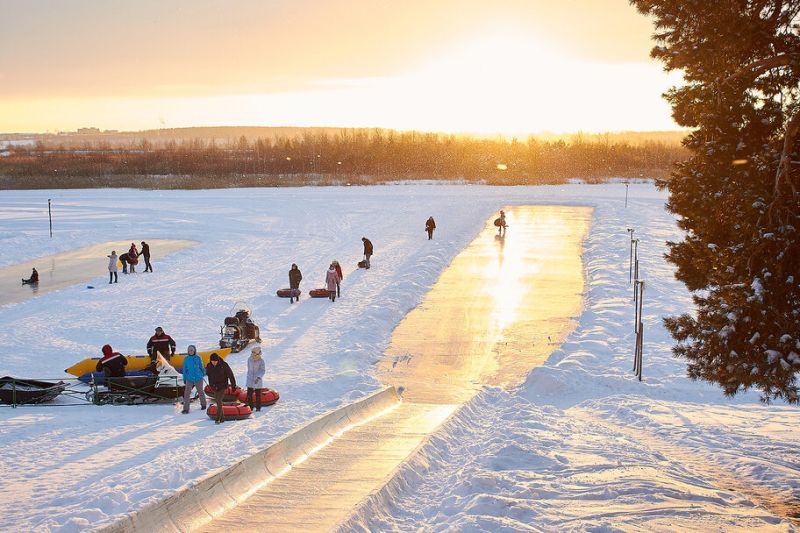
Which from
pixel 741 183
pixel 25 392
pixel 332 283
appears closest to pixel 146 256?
pixel 332 283

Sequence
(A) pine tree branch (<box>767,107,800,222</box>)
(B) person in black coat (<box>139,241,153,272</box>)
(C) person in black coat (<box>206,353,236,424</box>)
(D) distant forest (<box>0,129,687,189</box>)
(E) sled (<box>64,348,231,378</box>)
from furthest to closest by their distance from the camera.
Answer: (D) distant forest (<box>0,129,687,189</box>), (B) person in black coat (<box>139,241,153,272</box>), (E) sled (<box>64,348,231,378</box>), (C) person in black coat (<box>206,353,236,424</box>), (A) pine tree branch (<box>767,107,800,222</box>)

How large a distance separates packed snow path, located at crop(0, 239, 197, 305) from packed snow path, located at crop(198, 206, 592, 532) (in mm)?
14654

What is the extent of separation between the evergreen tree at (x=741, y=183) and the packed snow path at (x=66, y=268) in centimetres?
2382

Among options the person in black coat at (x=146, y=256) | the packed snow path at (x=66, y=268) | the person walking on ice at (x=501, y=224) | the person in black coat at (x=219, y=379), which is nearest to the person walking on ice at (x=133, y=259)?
the person in black coat at (x=146, y=256)

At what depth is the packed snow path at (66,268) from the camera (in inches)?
1131

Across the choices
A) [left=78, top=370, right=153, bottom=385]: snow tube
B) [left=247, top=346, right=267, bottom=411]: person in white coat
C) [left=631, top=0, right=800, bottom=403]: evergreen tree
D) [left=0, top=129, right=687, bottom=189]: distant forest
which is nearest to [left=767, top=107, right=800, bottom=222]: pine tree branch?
[left=631, top=0, right=800, bottom=403]: evergreen tree

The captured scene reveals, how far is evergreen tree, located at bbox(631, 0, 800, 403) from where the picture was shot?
9.88 m

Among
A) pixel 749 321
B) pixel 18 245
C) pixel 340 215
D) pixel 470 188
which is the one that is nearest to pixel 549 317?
pixel 749 321

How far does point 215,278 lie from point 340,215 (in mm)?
25755

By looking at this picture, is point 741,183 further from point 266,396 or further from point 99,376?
point 99,376

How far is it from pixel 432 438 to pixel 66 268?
27903 millimetres

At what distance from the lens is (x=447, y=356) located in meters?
19.2

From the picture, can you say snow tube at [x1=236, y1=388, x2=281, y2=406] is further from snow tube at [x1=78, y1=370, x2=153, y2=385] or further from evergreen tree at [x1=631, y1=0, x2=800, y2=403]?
evergreen tree at [x1=631, y1=0, x2=800, y2=403]

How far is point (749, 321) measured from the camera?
32.8 ft
